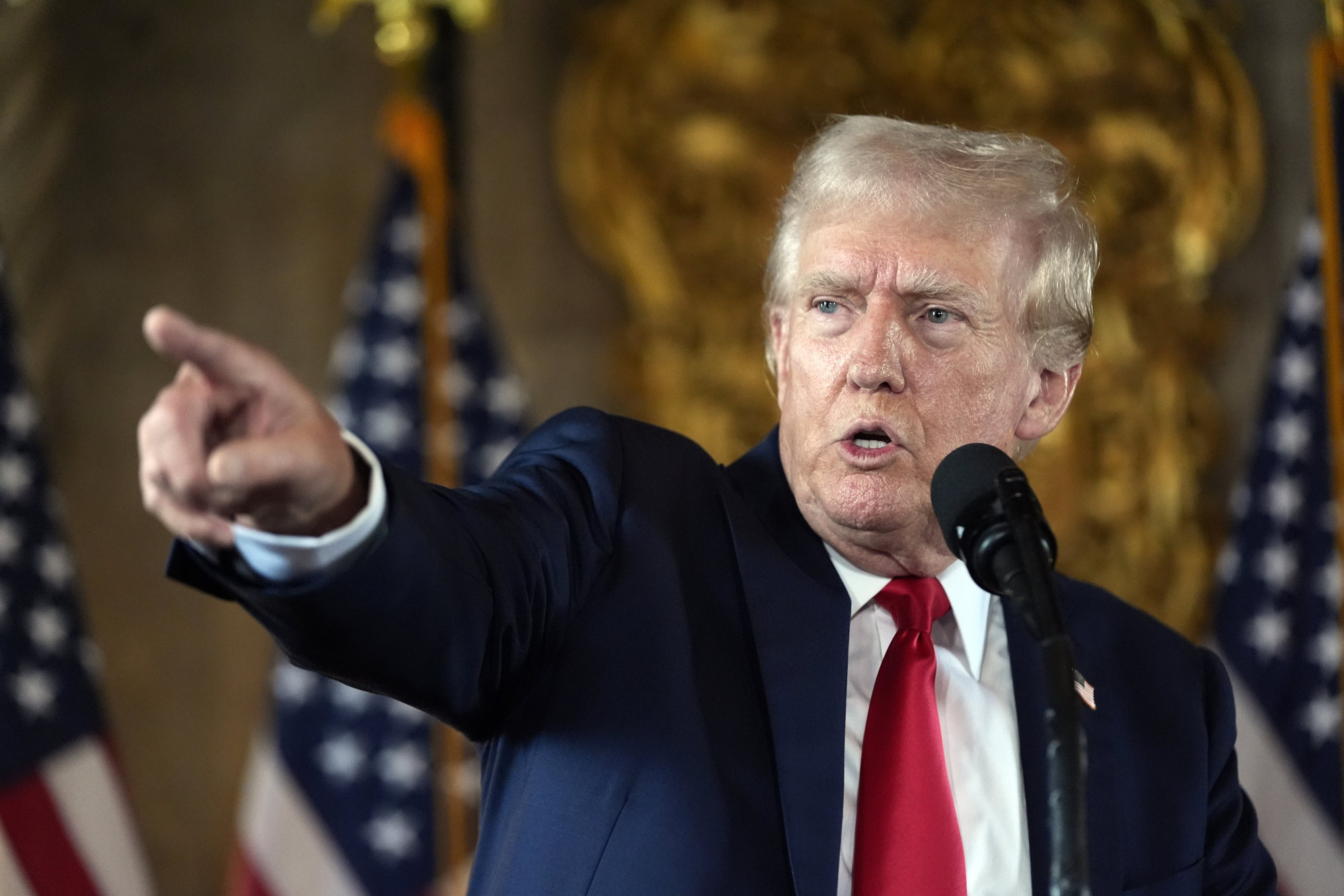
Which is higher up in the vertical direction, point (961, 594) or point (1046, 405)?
point (1046, 405)

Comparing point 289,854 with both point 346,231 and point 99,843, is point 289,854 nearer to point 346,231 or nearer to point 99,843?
point 99,843

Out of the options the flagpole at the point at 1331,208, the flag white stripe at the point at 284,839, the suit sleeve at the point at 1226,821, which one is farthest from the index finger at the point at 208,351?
the flagpole at the point at 1331,208

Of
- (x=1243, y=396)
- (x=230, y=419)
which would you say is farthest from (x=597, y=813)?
(x=1243, y=396)

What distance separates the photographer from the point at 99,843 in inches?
139

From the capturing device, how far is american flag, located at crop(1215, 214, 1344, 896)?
13.5ft

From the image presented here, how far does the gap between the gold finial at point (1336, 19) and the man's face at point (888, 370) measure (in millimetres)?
2937

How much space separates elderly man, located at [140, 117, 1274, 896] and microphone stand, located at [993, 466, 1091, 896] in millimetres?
365

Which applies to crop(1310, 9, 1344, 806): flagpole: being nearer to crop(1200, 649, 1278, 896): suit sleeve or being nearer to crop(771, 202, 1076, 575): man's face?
crop(1200, 649, 1278, 896): suit sleeve

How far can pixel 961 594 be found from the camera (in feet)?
5.66

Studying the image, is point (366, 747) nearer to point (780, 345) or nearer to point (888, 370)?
point (780, 345)

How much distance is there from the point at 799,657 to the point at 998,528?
36 cm

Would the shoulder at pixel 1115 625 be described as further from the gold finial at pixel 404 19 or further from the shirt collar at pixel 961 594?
the gold finial at pixel 404 19

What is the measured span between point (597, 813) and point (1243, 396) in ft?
12.7

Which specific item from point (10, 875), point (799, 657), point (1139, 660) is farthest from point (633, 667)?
point (10, 875)
